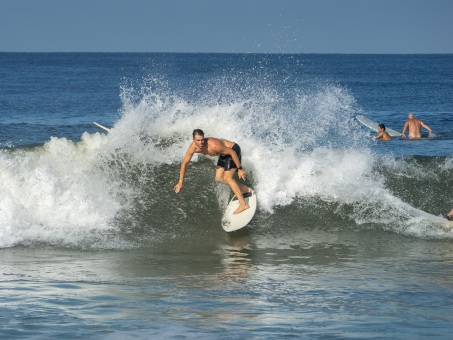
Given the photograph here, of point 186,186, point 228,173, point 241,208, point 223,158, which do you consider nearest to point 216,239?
point 241,208

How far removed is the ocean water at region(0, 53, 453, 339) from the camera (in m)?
7.57

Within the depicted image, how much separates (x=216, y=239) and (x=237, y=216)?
2.19 feet

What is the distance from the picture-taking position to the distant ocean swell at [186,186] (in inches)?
488

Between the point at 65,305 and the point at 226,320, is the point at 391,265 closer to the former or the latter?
the point at 226,320

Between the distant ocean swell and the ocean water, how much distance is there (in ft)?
0.10

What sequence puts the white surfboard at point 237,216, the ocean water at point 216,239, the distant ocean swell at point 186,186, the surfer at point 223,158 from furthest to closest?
the white surfboard at point 237,216, the distant ocean swell at point 186,186, the surfer at point 223,158, the ocean water at point 216,239

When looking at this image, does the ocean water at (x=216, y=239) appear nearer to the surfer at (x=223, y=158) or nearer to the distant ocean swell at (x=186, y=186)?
the distant ocean swell at (x=186, y=186)

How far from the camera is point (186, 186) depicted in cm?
1416

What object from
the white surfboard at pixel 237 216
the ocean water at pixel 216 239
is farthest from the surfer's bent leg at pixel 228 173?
the ocean water at pixel 216 239

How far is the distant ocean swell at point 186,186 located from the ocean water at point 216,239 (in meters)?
0.03

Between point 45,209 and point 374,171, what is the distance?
606cm

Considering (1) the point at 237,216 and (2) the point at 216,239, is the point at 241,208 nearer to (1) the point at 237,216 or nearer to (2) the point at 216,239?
(1) the point at 237,216

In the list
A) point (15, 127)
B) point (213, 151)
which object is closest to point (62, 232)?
point (213, 151)

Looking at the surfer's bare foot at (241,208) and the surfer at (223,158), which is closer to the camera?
the surfer at (223,158)
